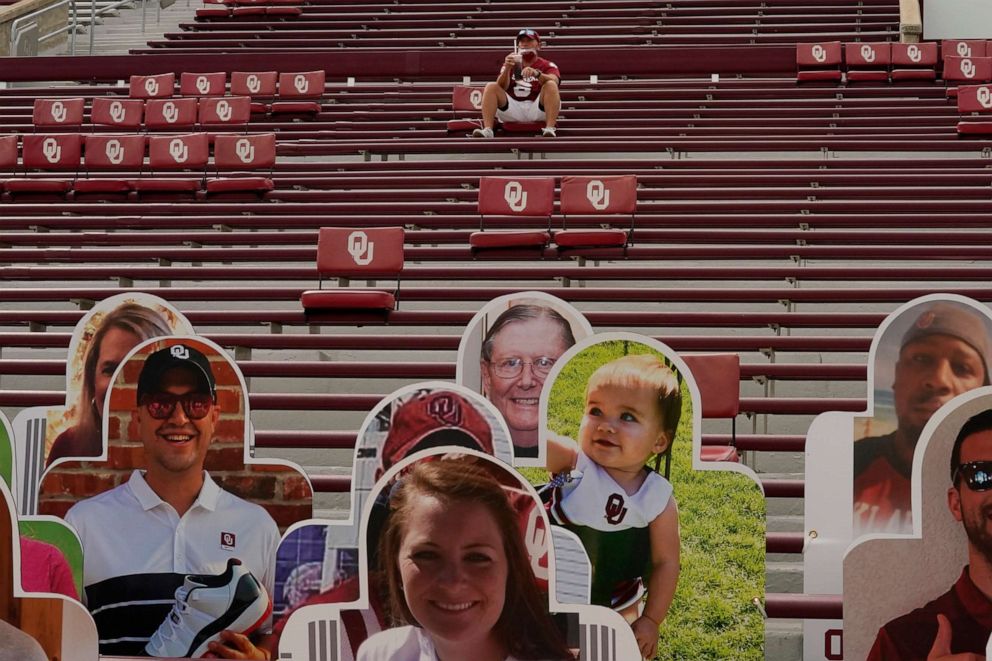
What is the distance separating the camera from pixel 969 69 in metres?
11.0

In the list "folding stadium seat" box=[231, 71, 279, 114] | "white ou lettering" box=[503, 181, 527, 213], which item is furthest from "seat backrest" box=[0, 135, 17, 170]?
"white ou lettering" box=[503, 181, 527, 213]

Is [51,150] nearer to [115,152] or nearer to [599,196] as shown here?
[115,152]

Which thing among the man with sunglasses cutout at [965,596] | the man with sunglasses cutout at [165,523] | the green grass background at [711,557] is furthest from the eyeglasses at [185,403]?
the man with sunglasses cutout at [965,596]

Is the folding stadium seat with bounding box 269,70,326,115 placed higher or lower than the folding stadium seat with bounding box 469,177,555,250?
higher

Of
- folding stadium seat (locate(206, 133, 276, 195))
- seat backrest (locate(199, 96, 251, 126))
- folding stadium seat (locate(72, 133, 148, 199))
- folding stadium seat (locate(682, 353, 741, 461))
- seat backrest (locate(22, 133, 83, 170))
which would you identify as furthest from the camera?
seat backrest (locate(199, 96, 251, 126))

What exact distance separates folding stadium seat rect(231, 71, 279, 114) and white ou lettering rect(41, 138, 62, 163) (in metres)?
1.85

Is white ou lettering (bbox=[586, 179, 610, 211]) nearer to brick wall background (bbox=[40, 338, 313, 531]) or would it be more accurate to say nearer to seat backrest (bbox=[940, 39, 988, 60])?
seat backrest (bbox=[940, 39, 988, 60])

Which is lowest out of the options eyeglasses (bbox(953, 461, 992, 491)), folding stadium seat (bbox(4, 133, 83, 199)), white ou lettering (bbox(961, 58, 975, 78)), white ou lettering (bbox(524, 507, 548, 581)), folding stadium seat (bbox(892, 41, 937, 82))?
white ou lettering (bbox(524, 507, 548, 581))

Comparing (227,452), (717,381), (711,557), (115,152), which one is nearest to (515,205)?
(115,152)

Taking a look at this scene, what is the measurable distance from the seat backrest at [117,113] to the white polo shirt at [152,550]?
8.58m

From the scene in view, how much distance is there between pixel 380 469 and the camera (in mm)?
2949

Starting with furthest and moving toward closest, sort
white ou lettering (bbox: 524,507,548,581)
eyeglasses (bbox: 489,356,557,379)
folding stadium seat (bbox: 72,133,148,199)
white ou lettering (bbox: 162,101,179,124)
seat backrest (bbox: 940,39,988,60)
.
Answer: seat backrest (bbox: 940,39,988,60)
white ou lettering (bbox: 162,101,179,124)
folding stadium seat (bbox: 72,133,148,199)
eyeglasses (bbox: 489,356,557,379)
white ou lettering (bbox: 524,507,548,581)

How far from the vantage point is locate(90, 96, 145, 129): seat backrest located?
11203 millimetres

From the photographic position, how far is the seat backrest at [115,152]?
32.7 feet
